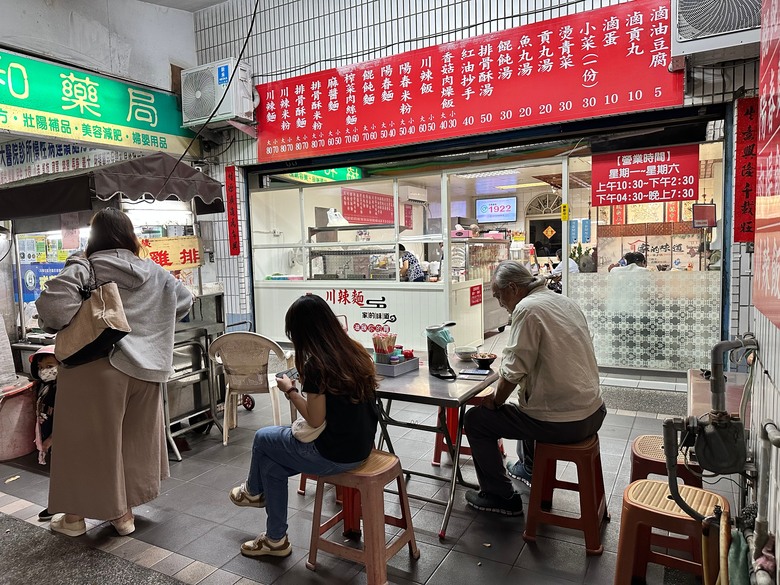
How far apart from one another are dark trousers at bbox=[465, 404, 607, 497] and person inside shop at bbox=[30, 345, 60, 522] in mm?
3058

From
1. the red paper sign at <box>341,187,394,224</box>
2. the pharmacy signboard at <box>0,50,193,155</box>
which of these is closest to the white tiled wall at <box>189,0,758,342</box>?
the pharmacy signboard at <box>0,50,193,155</box>

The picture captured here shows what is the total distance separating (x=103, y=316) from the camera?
2.70 metres

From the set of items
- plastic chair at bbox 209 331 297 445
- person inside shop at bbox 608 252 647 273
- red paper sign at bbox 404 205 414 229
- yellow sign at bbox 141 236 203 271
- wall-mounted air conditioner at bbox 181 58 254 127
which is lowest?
plastic chair at bbox 209 331 297 445

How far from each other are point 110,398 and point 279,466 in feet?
3.22

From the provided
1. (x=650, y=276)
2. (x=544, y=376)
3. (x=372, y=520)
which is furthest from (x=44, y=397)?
(x=650, y=276)

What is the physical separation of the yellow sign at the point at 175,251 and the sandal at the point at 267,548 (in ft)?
8.00

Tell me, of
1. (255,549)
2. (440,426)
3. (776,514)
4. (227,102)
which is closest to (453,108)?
(227,102)

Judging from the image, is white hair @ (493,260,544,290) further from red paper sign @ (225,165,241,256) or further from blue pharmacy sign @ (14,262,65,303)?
red paper sign @ (225,165,241,256)

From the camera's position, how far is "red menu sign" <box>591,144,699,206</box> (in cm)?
499

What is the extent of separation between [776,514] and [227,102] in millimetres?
6760

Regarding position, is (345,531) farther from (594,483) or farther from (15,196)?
(15,196)

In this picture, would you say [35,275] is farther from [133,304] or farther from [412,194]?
[412,194]

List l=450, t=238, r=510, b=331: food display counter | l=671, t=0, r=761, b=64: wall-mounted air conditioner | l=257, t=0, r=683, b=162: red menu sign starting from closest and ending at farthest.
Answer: l=671, t=0, r=761, b=64: wall-mounted air conditioner
l=257, t=0, r=683, b=162: red menu sign
l=450, t=238, r=510, b=331: food display counter

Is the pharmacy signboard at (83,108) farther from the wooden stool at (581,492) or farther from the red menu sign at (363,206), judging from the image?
the wooden stool at (581,492)
